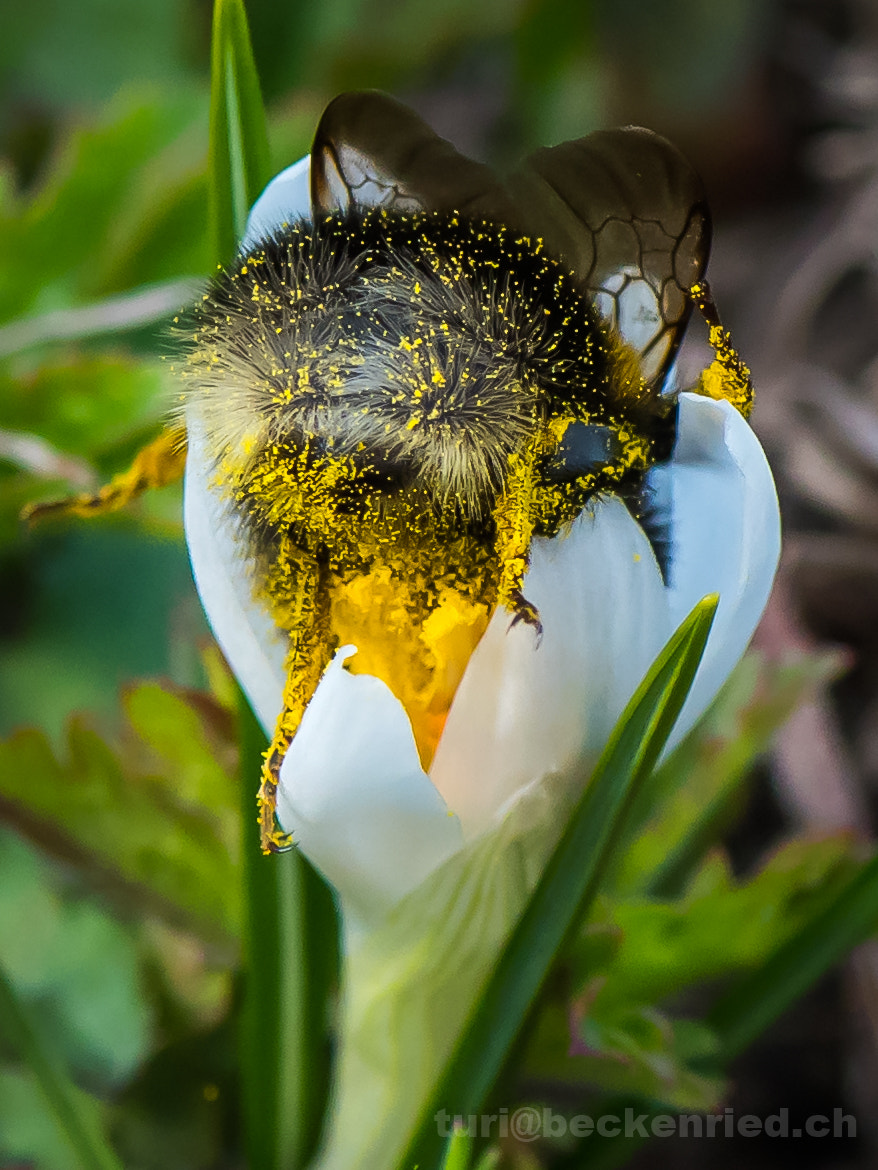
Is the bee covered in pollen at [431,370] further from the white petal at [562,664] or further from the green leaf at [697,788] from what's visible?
the green leaf at [697,788]

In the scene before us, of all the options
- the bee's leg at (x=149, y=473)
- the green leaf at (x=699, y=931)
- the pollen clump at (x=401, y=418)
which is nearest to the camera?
the pollen clump at (x=401, y=418)

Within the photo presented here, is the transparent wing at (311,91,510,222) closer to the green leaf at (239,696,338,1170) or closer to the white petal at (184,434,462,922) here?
the white petal at (184,434,462,922)

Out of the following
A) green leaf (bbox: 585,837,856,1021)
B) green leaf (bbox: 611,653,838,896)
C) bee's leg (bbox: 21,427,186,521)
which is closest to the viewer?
bee's leg (bbox: 21,427,186,521)

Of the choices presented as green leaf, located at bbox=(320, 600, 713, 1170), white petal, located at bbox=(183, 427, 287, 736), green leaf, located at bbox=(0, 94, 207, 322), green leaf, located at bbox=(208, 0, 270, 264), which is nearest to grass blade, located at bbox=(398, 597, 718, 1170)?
green leaf, located at bbox=(320, 600, 713, 1170)

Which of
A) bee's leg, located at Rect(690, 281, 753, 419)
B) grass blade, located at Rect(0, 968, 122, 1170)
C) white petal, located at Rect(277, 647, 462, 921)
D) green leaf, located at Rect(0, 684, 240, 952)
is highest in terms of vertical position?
bee's leg, located at Rect(690, 281, 753, 419)

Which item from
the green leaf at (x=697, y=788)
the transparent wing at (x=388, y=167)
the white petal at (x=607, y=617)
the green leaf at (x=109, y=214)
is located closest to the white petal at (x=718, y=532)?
the white petal at (x=607, y=617)

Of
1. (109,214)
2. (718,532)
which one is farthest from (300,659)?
(109,214)
